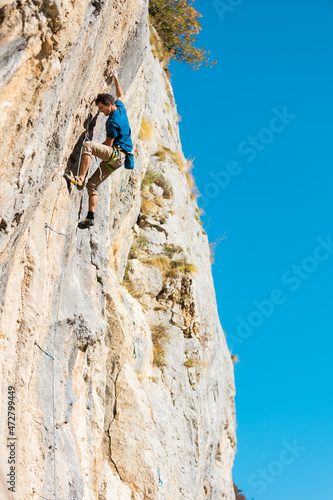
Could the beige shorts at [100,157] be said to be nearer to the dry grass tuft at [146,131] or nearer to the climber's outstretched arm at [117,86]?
the climber's outstretched arm at [117,86]

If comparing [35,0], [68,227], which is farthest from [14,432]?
[35,0]

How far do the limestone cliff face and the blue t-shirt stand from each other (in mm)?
281

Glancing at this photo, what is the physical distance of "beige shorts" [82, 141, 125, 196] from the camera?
755 centimetres

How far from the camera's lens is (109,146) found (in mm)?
7969

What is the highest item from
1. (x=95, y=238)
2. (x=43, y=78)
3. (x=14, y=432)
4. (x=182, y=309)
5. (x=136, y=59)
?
(x=136, y=59)

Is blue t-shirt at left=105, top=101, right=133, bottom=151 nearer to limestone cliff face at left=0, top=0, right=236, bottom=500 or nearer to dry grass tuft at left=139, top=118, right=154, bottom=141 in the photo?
limestone cliff face at left=0, top=0, right=236, bottom=500

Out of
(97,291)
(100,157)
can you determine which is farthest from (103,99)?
(97,291)

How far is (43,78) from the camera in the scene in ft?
17.6

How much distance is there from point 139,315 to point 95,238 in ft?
9.27

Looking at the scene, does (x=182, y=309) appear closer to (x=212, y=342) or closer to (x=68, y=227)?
(x=212, y=342)

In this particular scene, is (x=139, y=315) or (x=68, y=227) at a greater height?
(x=139, y=315)

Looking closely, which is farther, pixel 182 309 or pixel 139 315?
pixel 182 309

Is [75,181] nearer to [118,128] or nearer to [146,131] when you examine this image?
[118,128]

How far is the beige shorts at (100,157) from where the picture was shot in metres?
7.55
